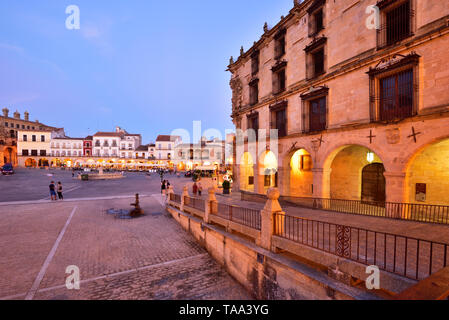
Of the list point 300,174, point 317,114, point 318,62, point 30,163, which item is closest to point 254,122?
point 300,174

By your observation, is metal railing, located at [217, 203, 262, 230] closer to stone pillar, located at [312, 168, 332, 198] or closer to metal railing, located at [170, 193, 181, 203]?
metal railing, located at [170, 193, 181, 203]

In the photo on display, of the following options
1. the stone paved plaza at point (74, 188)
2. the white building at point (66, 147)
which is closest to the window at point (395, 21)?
the stone paved plaza at point (74, 188)

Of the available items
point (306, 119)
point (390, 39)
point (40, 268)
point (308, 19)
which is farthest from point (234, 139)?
point (40, 268)

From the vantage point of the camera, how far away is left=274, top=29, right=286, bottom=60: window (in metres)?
16.1

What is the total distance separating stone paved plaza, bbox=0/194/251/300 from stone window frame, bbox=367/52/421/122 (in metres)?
10.6

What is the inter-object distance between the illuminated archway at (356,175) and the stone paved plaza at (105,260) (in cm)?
1052

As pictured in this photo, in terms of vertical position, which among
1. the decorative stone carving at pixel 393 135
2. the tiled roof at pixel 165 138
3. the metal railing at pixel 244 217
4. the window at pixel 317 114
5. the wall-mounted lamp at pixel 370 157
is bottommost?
the metal railing at pixel 244 217

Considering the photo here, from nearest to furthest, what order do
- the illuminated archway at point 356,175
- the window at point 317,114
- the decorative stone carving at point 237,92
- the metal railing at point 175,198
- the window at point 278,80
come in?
the illuminated archway at point 356,175, the window at point 317,114, the metal railing at point 175,198, the window at point 278,80, the decorative stone carving at point 237,92

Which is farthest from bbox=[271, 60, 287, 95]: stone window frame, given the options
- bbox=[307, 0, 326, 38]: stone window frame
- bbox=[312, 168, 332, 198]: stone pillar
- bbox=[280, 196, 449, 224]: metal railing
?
bbox=[280, 196, 449, 224]: metal railing

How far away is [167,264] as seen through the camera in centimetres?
848

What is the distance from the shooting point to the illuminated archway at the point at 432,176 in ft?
32.0

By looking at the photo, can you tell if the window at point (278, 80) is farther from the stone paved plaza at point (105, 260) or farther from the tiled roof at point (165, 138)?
the tiled roof at point (165, 138)

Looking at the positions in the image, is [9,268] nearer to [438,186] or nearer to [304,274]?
[304,274]
